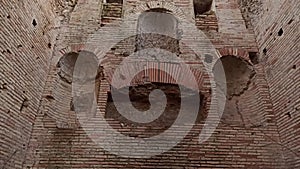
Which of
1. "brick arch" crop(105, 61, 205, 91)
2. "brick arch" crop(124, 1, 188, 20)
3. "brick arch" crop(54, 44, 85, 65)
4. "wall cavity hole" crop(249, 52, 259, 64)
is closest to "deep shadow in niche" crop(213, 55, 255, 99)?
"wall cavity hole" crop(249, 52, 259, 64)

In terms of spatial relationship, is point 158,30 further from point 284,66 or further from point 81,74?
point 284,66

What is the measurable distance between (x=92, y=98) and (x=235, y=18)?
127 inches

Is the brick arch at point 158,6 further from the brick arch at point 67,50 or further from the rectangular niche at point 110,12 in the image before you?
the brick arch at point 67,50

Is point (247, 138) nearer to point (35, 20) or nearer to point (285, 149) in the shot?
point (285, 149)

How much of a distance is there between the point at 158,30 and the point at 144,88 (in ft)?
5.90

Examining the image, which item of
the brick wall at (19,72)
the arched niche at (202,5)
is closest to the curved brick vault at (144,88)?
the brick wall at (19,72)

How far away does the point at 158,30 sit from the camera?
253 inches

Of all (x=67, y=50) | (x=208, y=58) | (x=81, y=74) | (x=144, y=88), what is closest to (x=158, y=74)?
(x=144, y=88)

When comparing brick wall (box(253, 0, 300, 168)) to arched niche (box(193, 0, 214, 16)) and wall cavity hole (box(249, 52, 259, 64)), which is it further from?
arched niche (box(193, 0, 214, 16))

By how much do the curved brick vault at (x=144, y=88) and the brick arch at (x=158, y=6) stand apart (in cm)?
3

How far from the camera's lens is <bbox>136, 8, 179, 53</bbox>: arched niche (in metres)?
5.91

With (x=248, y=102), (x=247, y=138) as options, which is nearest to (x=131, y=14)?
(x=248, y=102)

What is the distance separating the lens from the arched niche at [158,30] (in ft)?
19.4

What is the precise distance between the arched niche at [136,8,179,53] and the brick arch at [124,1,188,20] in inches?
2.4
